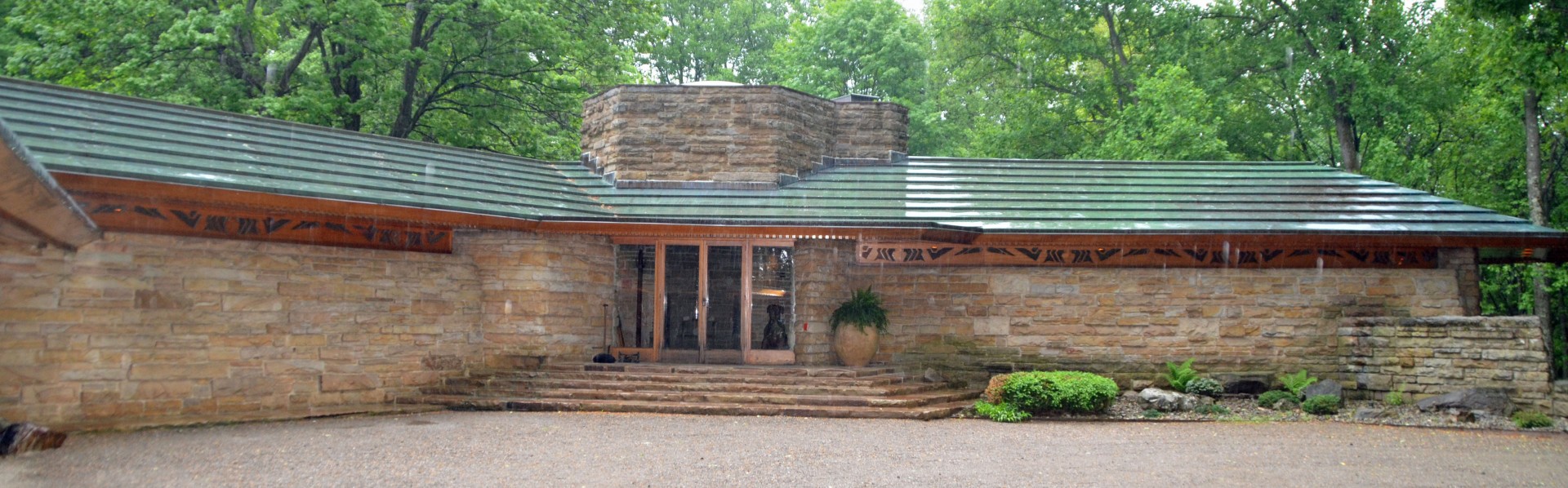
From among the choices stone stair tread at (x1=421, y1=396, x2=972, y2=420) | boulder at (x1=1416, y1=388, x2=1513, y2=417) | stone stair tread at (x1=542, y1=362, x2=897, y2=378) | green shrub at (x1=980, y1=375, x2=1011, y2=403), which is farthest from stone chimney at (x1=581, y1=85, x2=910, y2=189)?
boulder at (x1=1416, y1=388, x2=1513, y2=417)

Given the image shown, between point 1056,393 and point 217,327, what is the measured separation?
8754mm

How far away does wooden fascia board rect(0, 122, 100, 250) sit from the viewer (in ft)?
19.2

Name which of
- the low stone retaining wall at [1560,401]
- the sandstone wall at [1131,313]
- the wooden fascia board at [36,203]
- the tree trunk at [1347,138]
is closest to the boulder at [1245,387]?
the sandstone wall at [1131,313]

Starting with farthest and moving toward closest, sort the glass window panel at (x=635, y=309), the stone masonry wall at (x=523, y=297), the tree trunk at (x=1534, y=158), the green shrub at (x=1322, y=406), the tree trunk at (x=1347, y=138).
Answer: the tree trunk at (x=1347, y=138), the tree trunk at (x=1534, y=158), the glass window panel at (x=635, y=309), the stone masonry wall at (x=523, y=297), the green shrub at (x=1322, y=406)

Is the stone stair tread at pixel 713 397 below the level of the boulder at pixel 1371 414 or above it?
above

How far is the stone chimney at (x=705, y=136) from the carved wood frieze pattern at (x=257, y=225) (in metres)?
3.52

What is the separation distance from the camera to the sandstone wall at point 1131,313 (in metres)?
14.0

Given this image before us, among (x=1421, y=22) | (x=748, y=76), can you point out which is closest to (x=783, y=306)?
(x=1421, y=22)

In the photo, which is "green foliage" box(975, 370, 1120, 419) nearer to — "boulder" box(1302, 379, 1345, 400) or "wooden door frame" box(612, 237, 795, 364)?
"boulder" box(1302, 379, 1345, 400)

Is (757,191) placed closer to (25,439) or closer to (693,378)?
(693,378)

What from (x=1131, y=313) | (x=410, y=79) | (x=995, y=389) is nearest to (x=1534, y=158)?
(x=1131, y=313)

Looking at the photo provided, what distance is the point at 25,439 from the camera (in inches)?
327

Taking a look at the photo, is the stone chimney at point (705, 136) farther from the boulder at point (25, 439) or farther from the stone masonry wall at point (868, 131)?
the boulder at point (25, 439)

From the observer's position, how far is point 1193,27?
26375 mm
